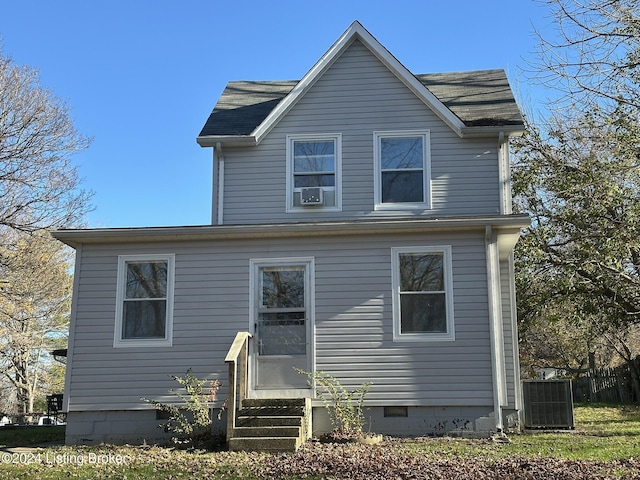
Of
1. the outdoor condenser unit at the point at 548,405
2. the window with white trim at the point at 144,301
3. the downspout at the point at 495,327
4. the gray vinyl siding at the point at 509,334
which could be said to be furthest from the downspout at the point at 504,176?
the window with white trim at the point at 144,301

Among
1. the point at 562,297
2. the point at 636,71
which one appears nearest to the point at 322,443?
the point at 636,71

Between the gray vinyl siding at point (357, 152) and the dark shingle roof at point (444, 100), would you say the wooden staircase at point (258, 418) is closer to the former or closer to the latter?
the gray vinyl siding at point (357, 152)

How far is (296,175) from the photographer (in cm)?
1348

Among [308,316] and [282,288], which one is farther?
[282,288]

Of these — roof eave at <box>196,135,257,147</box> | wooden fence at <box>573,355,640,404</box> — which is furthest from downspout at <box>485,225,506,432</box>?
wooden fence at <box>573,355,640,404</box>

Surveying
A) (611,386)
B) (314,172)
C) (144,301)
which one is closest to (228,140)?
(314,172)

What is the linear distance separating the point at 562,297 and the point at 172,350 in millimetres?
10029

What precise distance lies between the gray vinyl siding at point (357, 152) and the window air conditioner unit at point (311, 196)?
0.18m

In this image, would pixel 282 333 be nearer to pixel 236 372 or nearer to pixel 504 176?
pixel 236 372

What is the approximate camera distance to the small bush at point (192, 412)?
10469mm

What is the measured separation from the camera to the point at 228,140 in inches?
532

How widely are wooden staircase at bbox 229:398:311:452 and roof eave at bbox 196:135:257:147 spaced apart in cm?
503

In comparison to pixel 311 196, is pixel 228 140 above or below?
above

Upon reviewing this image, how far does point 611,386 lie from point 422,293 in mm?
14788
